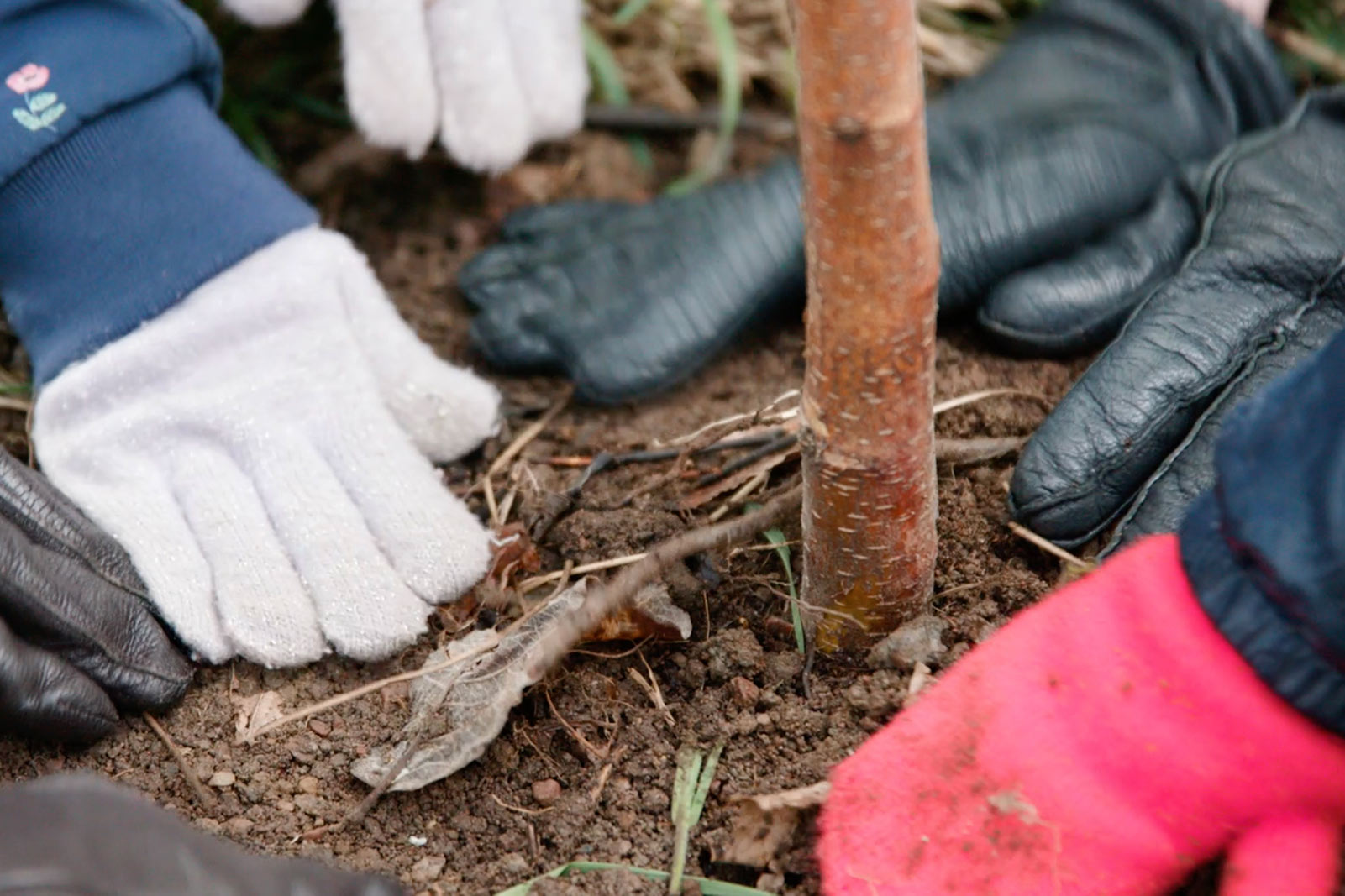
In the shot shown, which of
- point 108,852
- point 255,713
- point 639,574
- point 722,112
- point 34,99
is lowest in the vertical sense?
point 255,713

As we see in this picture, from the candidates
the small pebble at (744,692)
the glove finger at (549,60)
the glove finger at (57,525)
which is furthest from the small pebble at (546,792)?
the glove finger at (549,60)

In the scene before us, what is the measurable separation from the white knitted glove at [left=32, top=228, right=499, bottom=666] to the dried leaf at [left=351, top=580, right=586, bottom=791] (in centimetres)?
11

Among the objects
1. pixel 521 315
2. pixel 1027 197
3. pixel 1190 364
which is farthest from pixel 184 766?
pixel 1027 197

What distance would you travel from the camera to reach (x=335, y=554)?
1439 millimetres

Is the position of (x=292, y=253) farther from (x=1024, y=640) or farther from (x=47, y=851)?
(x=1024, y=640)

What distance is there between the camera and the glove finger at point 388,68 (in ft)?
5.66

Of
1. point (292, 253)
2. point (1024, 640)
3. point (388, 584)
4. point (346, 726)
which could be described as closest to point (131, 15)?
point (292, 253)

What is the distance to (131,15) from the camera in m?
1.62

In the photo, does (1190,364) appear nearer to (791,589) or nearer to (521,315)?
(791,589)

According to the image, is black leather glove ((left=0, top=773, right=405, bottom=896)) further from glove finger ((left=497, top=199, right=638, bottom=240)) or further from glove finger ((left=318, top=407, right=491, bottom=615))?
glove finger ((left=497, top=199, right=638, bottom=240))

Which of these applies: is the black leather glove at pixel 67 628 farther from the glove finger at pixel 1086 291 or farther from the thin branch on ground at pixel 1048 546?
the glove finger at pixel 1086 291

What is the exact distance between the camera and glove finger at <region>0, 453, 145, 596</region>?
1320mm

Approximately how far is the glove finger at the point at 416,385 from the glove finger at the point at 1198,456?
2.90ft

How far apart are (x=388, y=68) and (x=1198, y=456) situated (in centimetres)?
128
